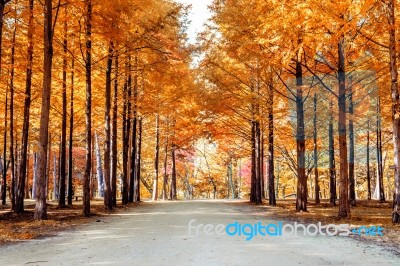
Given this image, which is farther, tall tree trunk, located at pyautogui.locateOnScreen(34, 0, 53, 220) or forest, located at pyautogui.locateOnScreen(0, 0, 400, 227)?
tall tree trunk, located at pyautogui.locateOnScreen(34, 0, 53, 220)

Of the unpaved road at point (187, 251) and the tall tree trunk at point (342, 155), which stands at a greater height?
the tall tree trunk at point (342, 155)

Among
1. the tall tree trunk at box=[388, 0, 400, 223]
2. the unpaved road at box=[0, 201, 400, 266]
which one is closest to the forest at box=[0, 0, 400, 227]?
the tall tree trunk at box=[388, 0, 400, 223]

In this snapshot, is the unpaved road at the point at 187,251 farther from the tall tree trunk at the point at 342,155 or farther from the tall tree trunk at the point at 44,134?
the tall tree trunk at the point at 342,155

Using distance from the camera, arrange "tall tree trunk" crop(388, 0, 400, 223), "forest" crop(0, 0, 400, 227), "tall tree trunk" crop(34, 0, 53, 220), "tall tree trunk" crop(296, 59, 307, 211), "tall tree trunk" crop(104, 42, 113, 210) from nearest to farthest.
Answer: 1. "tall tree trunk" crop(388, 0, 400, 223)
2. "forest" crop(0, 0, 400, 227)
3. "tall tree trunk" crop(34, 0, 53, 220)
4. "tall tree trunk" crop(296, 59, 307, 211)
5. "tall tree trunk" crop(104, 42, 113, 210)

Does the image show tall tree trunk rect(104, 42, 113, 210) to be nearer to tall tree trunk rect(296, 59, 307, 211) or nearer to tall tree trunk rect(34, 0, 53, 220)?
tall tree trunk rect(34, 0, 53, 220)

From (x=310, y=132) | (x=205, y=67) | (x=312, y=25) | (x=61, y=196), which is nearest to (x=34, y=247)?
(x=312, y=25)

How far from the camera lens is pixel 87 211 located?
1391cm

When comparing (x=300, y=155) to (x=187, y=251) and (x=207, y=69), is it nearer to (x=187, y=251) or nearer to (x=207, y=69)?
(x=207, y=69)

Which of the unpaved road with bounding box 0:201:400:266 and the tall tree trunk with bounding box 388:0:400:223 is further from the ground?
the tall tree trunk with bounding box 388:0:400:223

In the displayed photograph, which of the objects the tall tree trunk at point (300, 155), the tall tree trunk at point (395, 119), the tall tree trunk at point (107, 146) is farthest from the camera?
the tall tree trunk at point (107, 146)

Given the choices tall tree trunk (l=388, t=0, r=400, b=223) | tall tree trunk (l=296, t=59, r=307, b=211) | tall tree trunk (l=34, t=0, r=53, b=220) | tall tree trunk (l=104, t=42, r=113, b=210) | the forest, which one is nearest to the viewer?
tall tree trunk (l=388, t=0, r=400, b=223)

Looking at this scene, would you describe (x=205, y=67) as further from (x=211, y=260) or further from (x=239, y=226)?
(x=211, y=260)

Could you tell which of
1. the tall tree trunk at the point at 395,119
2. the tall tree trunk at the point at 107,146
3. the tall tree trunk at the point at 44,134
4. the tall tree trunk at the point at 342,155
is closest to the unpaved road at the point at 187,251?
the tall tree trunk at the point at 395,119

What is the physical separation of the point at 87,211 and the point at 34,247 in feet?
22.4
